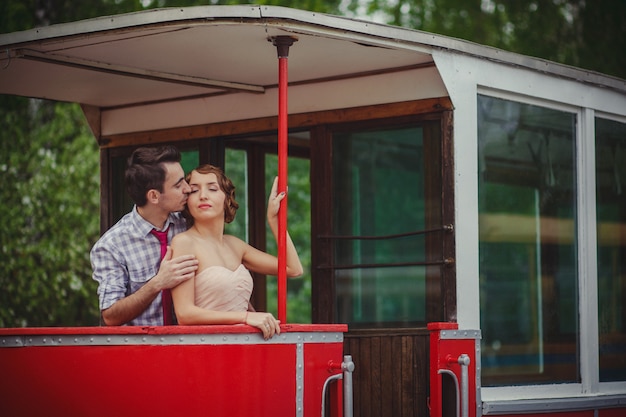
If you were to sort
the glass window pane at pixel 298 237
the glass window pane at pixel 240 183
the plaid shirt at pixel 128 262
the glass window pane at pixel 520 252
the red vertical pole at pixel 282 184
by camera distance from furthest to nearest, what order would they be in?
the glass window pane at pixel 298 237, the glass window pane at pixel 240 183, the glass window pane at pixel 520 252, the plaid shirt at pixel 128 262, the red vertical pole at pixel 282 184

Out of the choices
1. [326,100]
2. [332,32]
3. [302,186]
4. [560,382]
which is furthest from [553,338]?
[302,186]

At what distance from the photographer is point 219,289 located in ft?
17.5

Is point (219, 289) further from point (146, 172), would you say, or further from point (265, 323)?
point (146, 172)

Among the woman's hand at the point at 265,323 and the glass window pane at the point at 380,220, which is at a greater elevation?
the glass window pane at the point at 380,220

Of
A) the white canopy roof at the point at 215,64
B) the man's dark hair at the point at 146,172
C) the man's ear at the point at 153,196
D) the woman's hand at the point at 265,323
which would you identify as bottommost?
the woman's hand at the point at 265,323

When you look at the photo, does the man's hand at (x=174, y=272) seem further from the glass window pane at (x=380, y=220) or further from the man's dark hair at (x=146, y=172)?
→ the glass window pane at (x=380, y=220)

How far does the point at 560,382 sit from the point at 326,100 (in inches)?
83.1

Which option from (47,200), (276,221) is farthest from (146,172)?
(47,200)

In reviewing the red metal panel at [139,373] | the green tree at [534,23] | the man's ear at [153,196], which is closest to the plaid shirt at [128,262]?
the man's ear at [153,196]

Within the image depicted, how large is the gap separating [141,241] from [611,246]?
9.87 ft

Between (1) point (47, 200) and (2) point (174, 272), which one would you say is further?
(1) point (47, 200)

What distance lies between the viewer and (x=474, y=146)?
6.14 metres

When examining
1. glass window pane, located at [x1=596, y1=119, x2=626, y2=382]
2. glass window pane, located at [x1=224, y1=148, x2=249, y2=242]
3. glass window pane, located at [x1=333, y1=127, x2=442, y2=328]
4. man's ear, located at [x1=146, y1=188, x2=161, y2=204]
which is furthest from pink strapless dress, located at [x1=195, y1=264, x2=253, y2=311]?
glass window pane, located at [x1=596, y1=119, x2=626, y2=382]

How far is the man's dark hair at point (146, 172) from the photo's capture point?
19.0 ft
